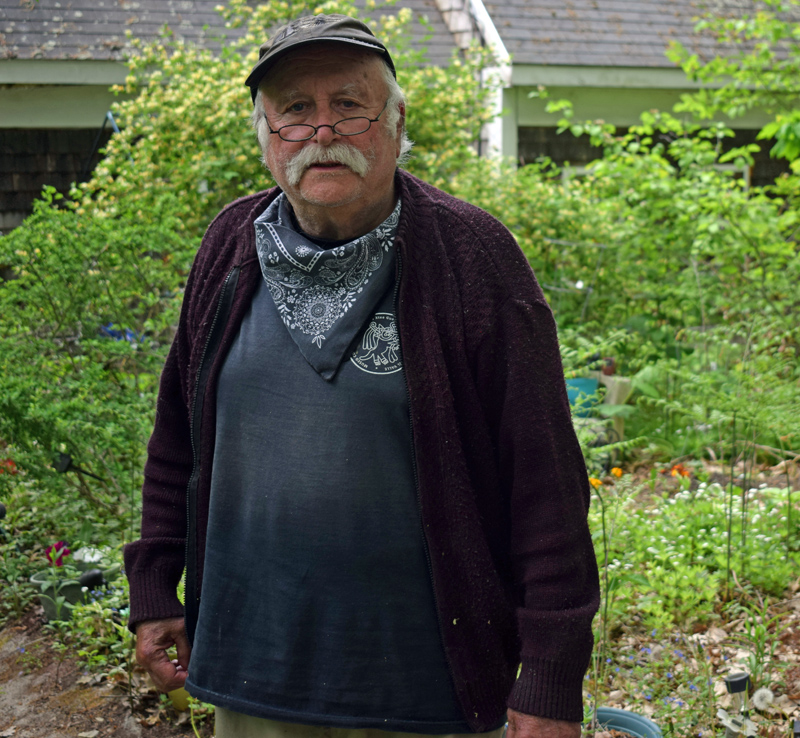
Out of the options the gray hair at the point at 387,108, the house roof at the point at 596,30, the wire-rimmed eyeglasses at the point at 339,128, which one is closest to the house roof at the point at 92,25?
the house roof at the point at 596,30

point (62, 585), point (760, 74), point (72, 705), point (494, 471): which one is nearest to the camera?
point (494, 471)

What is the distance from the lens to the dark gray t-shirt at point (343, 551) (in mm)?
1631

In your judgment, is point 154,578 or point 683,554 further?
point 683,554

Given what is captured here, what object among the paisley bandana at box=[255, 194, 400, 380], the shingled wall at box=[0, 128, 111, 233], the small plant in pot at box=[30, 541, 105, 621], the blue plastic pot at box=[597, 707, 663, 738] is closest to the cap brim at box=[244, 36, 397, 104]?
the paisley bandana at box=[255, 194, 400, 380]

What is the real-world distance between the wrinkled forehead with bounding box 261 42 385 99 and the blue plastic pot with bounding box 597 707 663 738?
6.44 feet

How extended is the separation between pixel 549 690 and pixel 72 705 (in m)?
2.46

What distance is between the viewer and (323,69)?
1708 millimetres

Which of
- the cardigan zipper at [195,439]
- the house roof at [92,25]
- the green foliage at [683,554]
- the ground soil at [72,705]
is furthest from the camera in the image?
the house roof at [92,25]

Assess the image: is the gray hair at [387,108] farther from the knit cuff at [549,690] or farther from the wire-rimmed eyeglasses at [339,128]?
the knit cuff at [549,690]

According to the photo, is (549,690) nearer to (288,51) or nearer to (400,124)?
(400,124)

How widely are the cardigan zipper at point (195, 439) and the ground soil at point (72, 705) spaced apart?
4.79ft

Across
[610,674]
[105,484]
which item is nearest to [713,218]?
[610,674]

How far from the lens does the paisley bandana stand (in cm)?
165

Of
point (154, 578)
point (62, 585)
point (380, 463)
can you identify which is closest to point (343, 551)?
point (380, 463)
